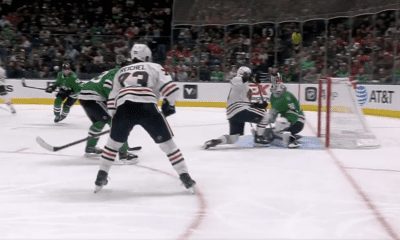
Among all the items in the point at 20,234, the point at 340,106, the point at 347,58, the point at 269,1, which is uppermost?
the point at 269,1

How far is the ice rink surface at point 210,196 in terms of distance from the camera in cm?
287

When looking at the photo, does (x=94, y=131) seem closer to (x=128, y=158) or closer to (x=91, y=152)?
(x=91, y=152)

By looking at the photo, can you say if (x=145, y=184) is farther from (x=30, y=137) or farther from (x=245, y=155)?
(x=30, y=137)

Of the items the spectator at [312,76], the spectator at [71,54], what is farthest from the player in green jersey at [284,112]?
the spectator at [71,54]

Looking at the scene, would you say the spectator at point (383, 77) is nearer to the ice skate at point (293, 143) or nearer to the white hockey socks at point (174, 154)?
the ice skate at point (293, 143)

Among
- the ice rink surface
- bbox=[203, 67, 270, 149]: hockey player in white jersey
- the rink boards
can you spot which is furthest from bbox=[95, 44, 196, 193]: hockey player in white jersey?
the rink boards

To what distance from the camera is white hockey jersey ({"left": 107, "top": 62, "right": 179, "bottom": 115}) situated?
3.61m

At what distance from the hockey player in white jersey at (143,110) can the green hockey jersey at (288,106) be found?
2.89 metres

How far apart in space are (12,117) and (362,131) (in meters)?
6.53

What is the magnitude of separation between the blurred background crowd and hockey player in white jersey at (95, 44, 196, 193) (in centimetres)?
722

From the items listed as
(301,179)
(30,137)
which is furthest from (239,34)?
(301,179)

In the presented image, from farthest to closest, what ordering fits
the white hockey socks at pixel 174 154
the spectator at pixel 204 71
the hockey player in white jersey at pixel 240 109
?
the spectator at pixel 204 71 < the hockey player in white jersey at pixel 240 109 < the white hockey socks at pixel 174 154

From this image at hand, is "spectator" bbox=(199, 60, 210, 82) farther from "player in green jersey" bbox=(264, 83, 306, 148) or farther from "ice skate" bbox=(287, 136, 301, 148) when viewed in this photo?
"ice skate" bbox=(287, 136, 301, 148)

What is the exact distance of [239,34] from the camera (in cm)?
1212
